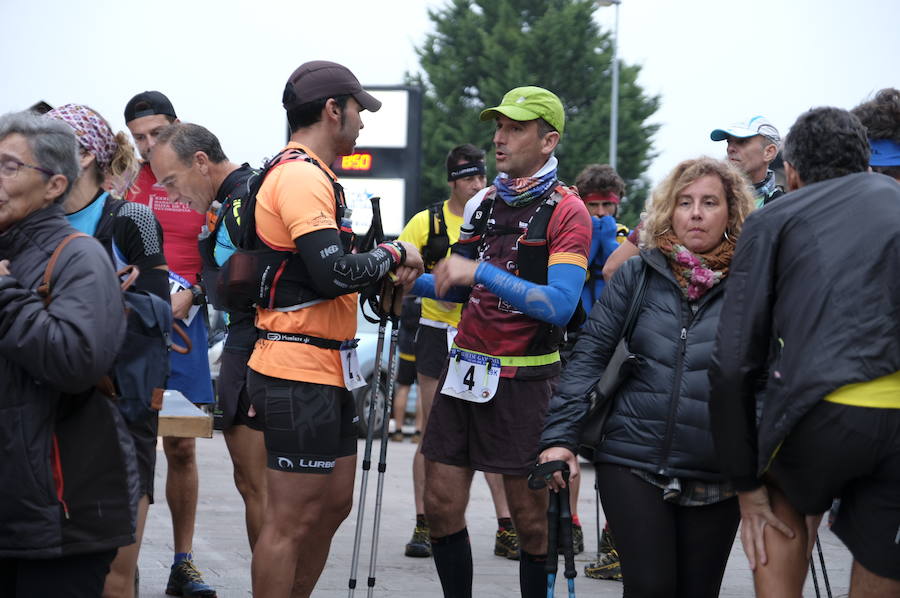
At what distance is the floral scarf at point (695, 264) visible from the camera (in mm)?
4039

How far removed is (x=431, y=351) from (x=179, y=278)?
2391mm

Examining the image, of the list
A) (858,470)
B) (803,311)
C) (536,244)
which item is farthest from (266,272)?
(858,470)

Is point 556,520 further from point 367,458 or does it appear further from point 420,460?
point 420,460

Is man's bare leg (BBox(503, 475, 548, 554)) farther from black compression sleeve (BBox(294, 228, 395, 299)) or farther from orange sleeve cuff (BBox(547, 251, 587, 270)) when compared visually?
black compression sleeve (BBox(294, 228, 395, 299))

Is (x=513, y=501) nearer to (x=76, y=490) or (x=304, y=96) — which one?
(x=304, y=96)

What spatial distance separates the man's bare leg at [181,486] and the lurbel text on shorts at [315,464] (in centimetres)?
172

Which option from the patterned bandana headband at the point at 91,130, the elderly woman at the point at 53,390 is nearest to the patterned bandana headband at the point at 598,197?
the patterned bandana headband at the point at 91,130

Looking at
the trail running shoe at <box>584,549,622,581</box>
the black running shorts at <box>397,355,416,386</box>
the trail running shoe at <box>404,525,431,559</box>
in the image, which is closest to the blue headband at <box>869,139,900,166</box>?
the trail running shoe at <box>584,549,622,581</box>

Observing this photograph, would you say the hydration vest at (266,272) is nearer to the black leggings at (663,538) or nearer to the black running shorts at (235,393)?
the black running shorts at (235,393)

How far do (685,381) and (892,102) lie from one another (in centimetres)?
155

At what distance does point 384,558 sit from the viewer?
717 cm

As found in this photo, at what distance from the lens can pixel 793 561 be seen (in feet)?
11.5

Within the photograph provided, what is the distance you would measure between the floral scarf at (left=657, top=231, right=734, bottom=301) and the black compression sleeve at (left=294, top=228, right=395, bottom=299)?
3.50ft

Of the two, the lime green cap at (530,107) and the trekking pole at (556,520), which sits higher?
the lime green cap at (530,107)
